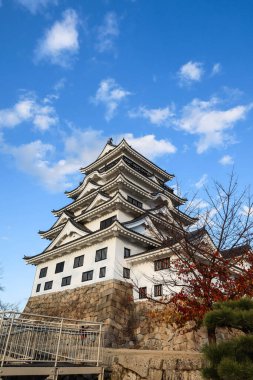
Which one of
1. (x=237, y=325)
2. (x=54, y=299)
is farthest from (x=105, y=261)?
(x=237, y=325)

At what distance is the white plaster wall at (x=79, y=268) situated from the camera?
18.9 metres

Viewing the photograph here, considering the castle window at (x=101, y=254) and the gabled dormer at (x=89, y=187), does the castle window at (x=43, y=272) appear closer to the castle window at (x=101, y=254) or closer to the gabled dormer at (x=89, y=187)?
the castle window at (x=101, y=254)

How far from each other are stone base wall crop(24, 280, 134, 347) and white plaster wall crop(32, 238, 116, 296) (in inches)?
20.9

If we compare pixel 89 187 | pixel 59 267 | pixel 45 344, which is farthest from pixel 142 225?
pixel 45 344

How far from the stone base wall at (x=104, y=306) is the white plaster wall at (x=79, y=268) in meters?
0.53

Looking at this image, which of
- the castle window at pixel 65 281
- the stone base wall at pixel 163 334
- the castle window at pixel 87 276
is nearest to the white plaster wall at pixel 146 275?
the stone base wall at pixel 163 334

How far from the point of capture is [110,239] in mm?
19750

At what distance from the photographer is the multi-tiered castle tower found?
18.4m

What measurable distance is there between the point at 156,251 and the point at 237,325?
12.2 m

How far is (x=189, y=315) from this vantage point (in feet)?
28.1

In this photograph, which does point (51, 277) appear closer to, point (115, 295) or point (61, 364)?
point (115, 295)

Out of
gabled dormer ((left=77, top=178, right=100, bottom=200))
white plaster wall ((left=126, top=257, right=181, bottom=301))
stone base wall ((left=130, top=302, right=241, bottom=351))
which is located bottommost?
stone base wall ((left=130, top=302, right=241, bottom=351))

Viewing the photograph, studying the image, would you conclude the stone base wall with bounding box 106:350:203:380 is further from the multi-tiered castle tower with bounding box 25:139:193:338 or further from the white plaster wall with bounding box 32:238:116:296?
the white plaster wall with bounding box 32:238:116:296

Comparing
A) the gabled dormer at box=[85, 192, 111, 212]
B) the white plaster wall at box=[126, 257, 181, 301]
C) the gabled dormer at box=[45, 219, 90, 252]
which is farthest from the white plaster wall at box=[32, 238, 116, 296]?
the gabled dormer at box=[85, 192, 111, 212]
